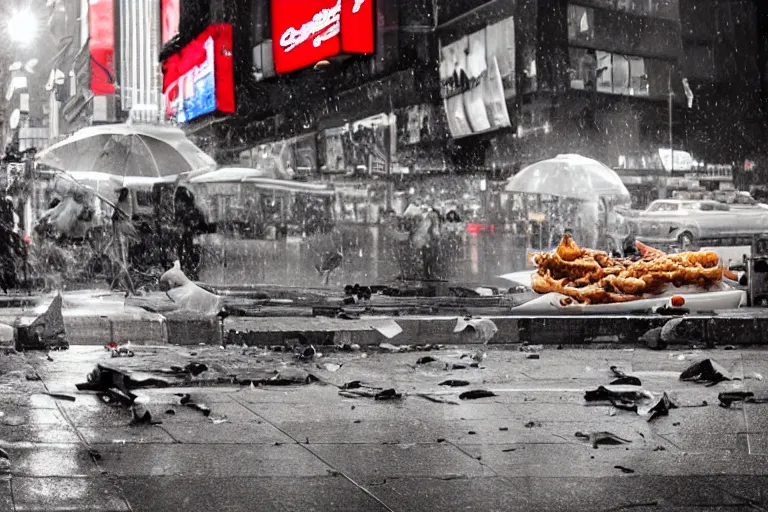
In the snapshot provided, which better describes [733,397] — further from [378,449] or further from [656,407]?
[378,449]

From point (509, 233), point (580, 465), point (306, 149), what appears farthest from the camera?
point (306, 149)

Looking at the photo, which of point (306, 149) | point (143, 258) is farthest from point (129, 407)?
point (306, 149)

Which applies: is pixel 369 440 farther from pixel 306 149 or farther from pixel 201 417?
pixel 306 149

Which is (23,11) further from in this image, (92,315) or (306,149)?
(92,315)

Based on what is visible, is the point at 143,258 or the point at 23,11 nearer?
the point at 143,258

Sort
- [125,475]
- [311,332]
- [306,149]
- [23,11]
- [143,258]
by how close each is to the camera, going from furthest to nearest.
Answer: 1. [23,11]
2. [306,149]
3. [143,258]
4. [311,332]
5. [125,475]

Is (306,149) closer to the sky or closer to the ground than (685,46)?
closer to the ground

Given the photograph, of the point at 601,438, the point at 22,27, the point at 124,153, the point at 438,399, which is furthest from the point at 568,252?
the point at 22,27

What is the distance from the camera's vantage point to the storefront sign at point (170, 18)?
3731 cm

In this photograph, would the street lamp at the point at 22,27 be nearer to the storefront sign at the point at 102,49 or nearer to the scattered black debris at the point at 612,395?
the storefront sign at the point at 102,49

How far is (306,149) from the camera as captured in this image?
1276 inches

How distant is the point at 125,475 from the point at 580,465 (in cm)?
178

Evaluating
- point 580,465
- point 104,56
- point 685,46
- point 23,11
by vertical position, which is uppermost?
point 23,11

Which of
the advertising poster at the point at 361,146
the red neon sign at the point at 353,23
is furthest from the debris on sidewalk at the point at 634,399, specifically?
the advertising poster at the point at 361,146
